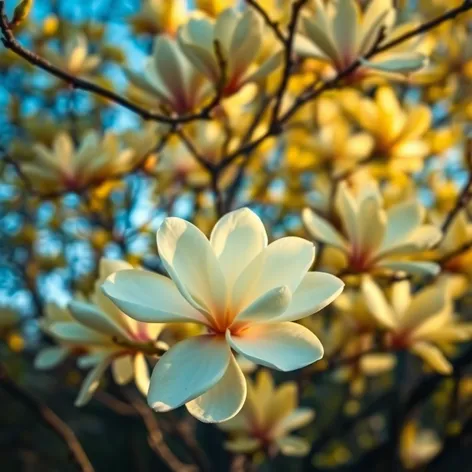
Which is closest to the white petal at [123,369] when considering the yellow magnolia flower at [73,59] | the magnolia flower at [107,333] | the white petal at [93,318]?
the magnolia flower at [107,333]

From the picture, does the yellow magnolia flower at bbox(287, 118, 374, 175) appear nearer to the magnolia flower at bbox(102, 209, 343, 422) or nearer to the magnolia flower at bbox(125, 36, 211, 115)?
the magnolia flower at bbox(125, 36, 211, 115)

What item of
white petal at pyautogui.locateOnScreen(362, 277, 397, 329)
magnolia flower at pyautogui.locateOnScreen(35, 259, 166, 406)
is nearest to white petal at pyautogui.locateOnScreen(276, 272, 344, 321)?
magnolia flower at pyautogui.locateOnScreen(35, 259, 166, 406)

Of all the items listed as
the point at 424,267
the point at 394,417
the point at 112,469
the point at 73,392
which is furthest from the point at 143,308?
the point at 112,469

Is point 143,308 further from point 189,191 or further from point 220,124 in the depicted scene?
point 189,191

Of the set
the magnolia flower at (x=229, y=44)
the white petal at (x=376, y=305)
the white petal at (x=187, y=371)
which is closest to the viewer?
the white petal at (x=187, y=371)

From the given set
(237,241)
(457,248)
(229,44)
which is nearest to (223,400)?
(237,241)

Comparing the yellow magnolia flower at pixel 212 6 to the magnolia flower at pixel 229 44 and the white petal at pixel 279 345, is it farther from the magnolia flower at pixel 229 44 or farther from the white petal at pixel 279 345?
the white petal at pixel 279 345
